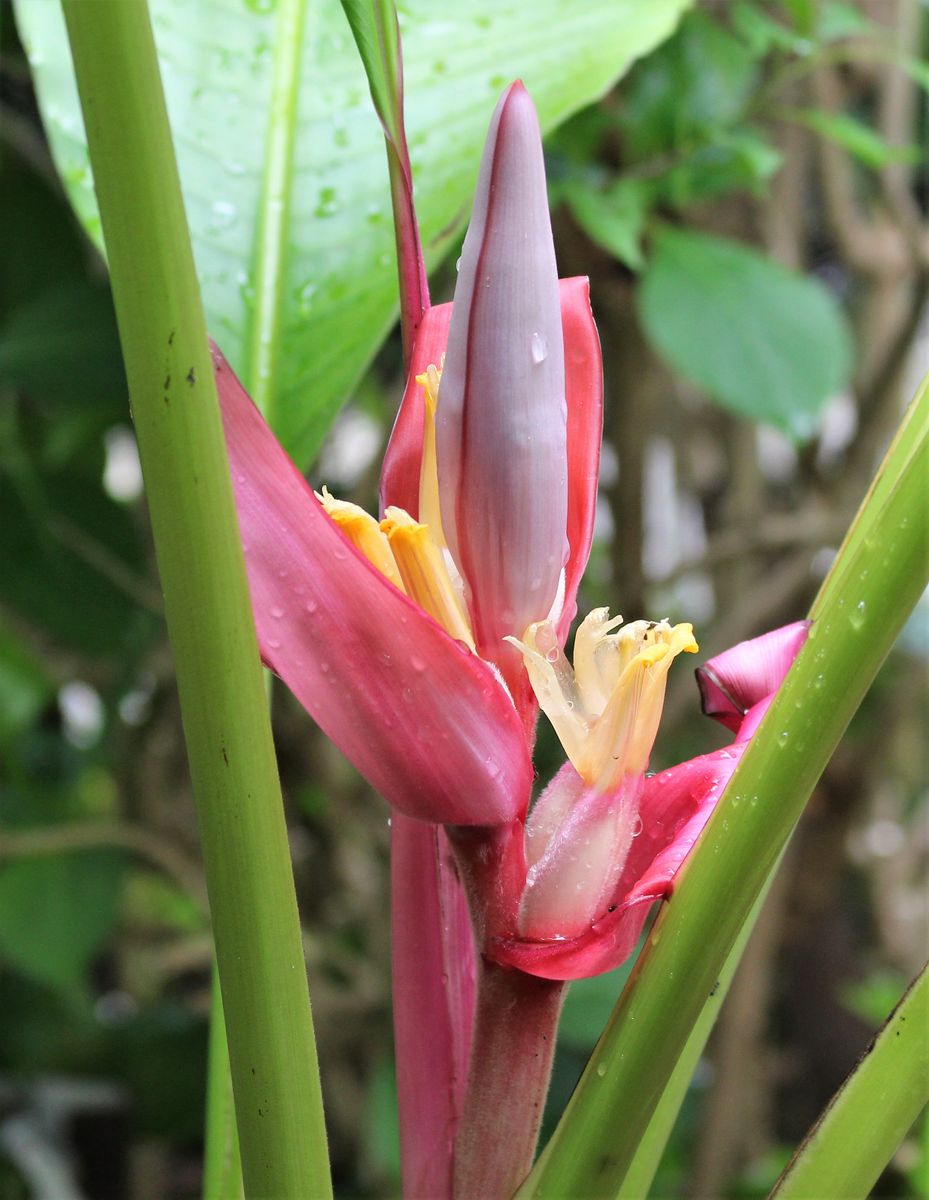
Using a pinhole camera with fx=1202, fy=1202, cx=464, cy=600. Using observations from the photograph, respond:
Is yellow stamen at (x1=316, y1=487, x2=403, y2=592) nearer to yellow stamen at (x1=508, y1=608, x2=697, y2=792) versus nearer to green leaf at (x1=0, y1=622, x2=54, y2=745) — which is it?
yellow stamen at (x1=508, y1=608, x2=697, y2=792)

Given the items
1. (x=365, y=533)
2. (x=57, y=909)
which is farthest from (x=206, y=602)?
(x=57, y=909)

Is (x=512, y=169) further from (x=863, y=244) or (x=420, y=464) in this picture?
(x=863, y=244)

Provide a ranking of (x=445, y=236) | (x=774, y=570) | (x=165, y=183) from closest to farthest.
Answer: (x=165, y=183) → (x=445, y=236) → (x=774, y=570)

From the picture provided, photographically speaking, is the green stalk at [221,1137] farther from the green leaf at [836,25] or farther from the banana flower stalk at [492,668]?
the green leaf at [836,25]

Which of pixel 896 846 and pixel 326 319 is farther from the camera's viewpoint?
pixel 896 846

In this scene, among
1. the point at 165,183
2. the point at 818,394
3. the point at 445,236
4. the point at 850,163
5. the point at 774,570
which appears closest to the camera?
the point at 165,183

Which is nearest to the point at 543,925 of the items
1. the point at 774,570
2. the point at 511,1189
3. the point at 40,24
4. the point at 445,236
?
the point at 511,1189

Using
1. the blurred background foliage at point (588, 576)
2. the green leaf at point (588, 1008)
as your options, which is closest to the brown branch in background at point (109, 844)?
the blurred background foliage at point (588, 576)
